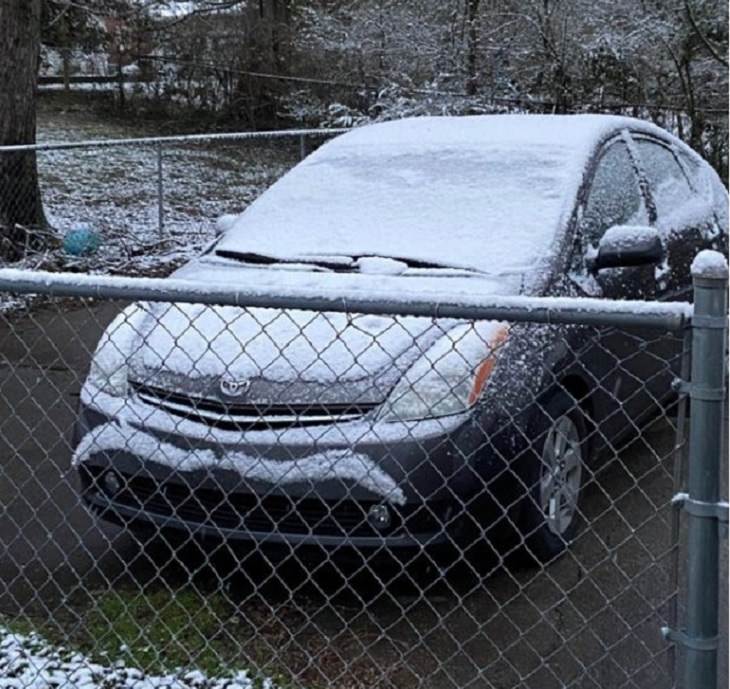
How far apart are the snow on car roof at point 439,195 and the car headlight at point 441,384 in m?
0.64

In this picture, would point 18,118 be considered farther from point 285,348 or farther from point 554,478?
point 554,478

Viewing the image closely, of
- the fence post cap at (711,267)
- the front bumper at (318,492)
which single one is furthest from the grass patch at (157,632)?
the fence post cap at (711,267)

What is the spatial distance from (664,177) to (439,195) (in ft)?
4.83

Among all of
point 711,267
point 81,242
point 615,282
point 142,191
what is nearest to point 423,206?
point 615,282

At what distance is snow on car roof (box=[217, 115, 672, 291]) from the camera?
442cm

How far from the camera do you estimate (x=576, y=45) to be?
14.9 meters

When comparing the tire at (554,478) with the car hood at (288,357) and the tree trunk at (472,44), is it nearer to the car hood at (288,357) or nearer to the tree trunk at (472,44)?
the car hood at (288,357)

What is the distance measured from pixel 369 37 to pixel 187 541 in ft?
47.7

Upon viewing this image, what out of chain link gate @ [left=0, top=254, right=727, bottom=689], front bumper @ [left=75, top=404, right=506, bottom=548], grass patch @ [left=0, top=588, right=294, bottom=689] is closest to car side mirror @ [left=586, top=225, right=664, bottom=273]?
chain link gate @ [left=0, top=254, right=727, bottom=689]

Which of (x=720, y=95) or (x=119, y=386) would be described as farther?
(x=720, y=95)

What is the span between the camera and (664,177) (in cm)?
556

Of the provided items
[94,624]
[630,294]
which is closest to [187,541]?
[94,624]

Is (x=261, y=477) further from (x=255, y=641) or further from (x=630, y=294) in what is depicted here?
(x=630, y=294)

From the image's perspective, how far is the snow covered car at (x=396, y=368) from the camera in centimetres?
353
